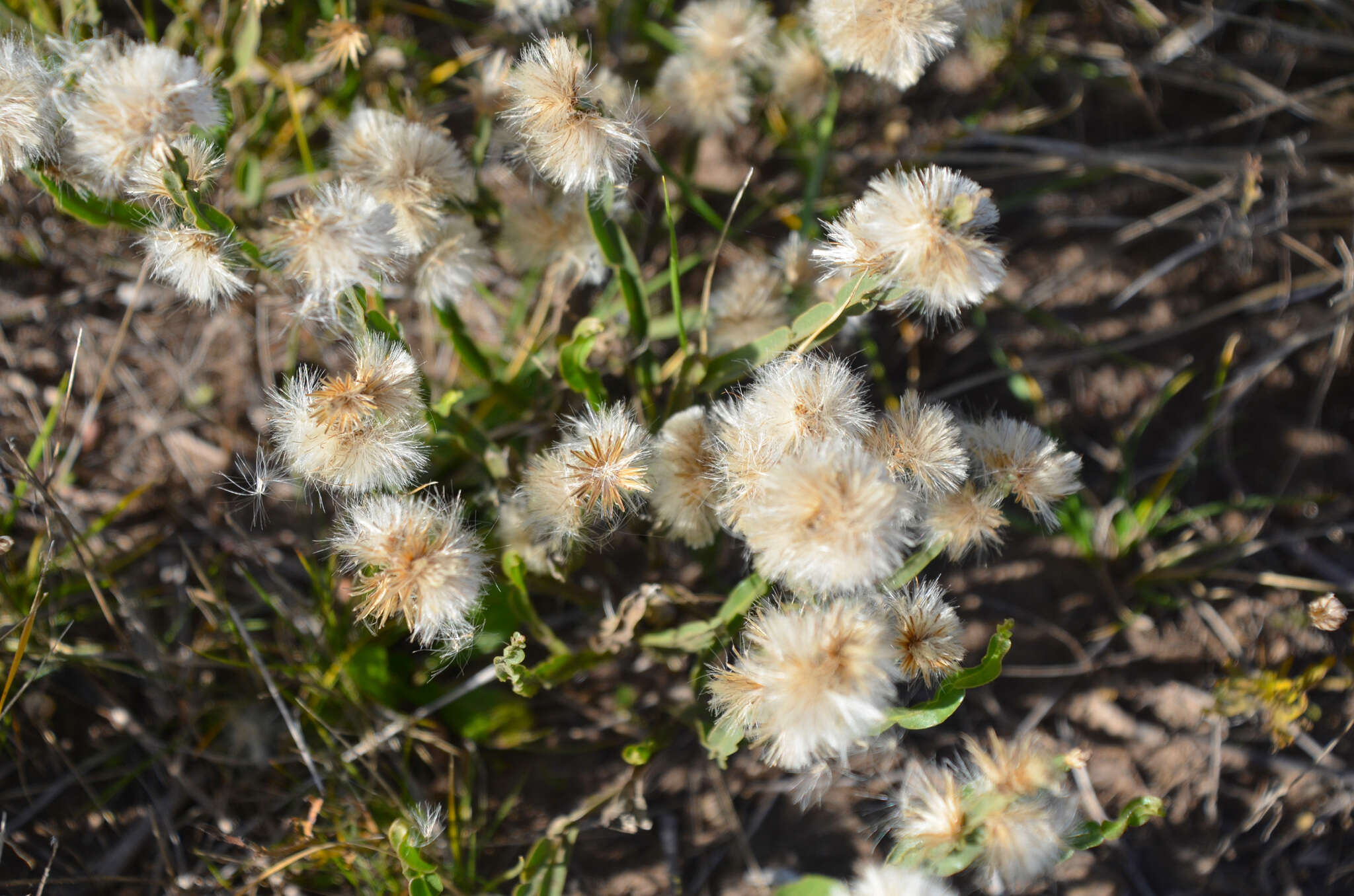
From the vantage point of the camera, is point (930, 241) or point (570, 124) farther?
point (570, 124)

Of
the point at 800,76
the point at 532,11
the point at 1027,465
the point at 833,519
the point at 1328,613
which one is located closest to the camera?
the point at 833,519

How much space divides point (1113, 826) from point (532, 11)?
79.9 inches

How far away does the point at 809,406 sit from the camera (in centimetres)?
135

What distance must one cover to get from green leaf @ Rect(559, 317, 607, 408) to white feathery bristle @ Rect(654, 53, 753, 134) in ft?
2.26

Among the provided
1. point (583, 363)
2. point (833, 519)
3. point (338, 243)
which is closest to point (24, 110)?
point (338, 243)

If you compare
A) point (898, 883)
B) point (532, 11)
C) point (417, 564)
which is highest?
point (532, 11)

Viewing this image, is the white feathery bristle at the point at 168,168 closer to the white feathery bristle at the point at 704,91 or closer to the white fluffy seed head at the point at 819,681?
the white feathery bristle at the point at 704,91

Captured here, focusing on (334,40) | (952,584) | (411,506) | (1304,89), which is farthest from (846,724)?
(1304,89)

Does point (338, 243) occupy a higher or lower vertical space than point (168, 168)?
lower

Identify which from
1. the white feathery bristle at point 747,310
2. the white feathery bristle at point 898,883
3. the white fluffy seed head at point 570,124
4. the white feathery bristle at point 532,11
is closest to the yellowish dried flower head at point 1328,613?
the white feathery bristle at point 898,883

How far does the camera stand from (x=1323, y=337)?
7.59 feet

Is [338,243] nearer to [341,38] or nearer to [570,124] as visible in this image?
[570,124]

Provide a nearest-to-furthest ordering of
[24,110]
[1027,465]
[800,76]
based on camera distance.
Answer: [24,110], [1027,465], [800,76]

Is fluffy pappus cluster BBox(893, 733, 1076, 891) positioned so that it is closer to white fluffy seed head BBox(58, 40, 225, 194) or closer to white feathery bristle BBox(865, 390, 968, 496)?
white feathery bristle BBox(865, 390, 968, 496)
